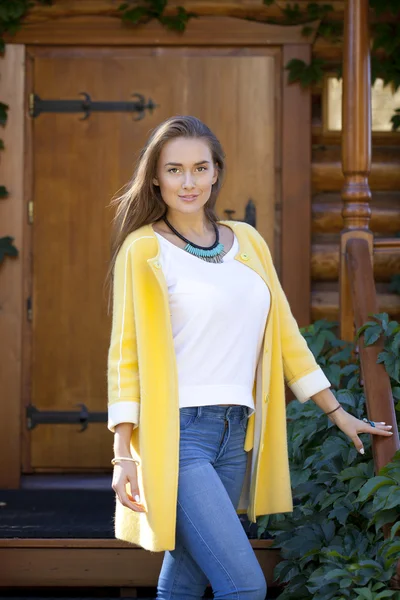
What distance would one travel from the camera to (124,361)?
2.62 m

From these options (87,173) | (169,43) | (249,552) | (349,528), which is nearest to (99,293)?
(87,173)

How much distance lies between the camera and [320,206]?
5281 millimetres

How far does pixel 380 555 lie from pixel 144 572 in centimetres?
131

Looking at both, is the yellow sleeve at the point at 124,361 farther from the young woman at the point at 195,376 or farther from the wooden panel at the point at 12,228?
the wooden panel at the point at 12,228

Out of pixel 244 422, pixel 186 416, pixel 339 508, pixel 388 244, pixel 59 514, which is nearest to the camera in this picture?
pixel 186 416

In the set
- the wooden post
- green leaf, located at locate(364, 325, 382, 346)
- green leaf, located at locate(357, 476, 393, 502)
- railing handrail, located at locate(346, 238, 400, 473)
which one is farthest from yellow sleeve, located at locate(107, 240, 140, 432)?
the wooden post

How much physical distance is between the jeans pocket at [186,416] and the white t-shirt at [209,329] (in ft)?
0.06

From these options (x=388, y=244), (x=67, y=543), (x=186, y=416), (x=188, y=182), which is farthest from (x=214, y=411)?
(x=388, y=244)

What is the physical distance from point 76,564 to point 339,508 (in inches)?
50.4

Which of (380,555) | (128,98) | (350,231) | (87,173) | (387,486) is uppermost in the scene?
(128,98)

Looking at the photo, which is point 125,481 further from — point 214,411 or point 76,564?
point 76,564

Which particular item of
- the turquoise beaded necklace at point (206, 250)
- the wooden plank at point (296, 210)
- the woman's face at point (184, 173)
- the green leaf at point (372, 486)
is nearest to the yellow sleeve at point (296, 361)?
the turquoise beaded necklace at point (206, 250)

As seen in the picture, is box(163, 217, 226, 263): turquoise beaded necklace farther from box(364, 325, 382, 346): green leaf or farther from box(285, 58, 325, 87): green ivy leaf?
box(285, 58, 325, 87): green ivy leaf

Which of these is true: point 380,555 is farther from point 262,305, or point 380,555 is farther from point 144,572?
point 144,572
